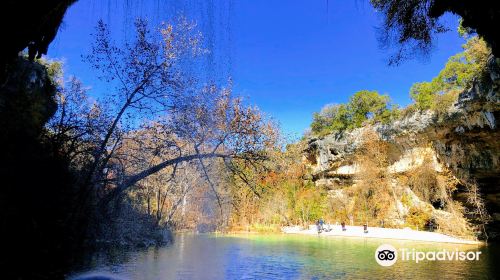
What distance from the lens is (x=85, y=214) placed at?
10.6 m

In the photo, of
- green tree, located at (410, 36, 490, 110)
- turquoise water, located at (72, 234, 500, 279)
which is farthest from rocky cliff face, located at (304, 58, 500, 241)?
turquoise water, located at (72, 234, 500, 279)

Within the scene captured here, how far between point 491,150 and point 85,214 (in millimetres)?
21556

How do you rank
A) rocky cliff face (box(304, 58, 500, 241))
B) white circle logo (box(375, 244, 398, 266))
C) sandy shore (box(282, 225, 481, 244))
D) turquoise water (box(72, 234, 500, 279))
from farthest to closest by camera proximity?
sandy shore (box(282, 225, 481, 244)), rocky cliff face (box(304, 58, 500, 241)), white circle logo (box(375, 244, 398, 266)), turquoise water (box(72, 234, 500, 279))

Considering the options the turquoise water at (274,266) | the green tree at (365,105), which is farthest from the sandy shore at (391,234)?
the green tree at (365,105)

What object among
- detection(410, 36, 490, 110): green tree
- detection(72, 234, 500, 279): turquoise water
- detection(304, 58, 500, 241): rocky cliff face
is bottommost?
detection(72, 234, 500, 279): turquoise water

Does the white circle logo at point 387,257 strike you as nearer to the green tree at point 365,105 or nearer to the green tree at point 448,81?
the green tree at point 448,81

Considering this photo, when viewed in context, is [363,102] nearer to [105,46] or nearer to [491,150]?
[491,150]

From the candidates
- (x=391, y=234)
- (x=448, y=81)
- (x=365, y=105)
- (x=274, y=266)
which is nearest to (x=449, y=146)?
(x=448, y=81)

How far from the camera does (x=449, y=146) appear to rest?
933 inches

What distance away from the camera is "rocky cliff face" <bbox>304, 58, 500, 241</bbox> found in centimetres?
1791

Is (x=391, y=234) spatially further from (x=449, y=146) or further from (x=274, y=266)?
(x=274, y=266)

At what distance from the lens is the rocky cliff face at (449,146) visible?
17906mm

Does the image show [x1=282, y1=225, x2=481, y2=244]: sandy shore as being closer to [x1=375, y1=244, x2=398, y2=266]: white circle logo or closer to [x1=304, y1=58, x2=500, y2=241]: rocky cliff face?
[x1=304, y1=58, x2=500, y2=241]: rocky cliff face

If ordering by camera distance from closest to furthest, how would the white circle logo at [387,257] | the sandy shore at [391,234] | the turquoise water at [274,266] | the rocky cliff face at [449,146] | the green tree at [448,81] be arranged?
the turquoise water at [274,266], the white circle logo at [387,257], the rocky cliff face at [449,146], the sandy shore at [391,234], the green tree at [448,81]
